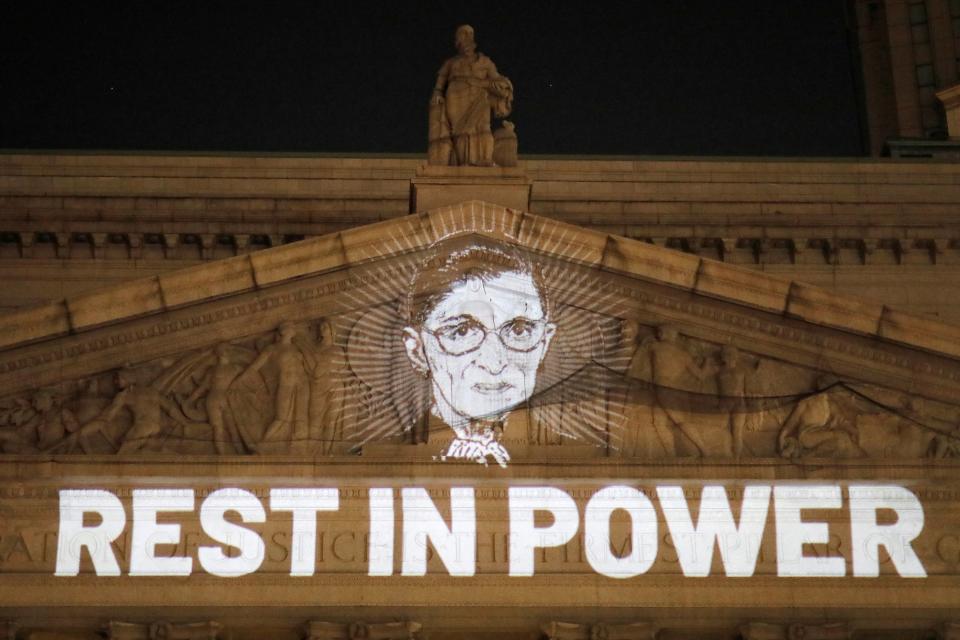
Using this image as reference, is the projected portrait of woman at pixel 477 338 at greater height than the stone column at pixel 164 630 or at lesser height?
greater

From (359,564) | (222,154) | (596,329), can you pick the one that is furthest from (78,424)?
(222,154)

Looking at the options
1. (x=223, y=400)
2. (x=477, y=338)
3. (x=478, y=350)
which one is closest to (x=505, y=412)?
(x=478, y=350)

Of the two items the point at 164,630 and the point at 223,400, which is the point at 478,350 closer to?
the point at 223,400

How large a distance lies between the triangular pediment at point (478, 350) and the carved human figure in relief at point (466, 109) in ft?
5.14

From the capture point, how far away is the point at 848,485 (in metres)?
37.1

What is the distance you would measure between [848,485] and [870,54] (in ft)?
145

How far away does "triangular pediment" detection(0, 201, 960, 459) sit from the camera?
37.2 meters

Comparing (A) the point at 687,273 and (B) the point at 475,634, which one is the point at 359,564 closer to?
(B) the point at 475,634

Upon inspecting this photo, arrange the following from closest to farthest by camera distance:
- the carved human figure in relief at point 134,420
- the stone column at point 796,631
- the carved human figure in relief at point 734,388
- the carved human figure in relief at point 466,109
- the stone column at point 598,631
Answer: the stone column at point 598,631 < the stone column at point 796,631 < the carved human figure in relief at point 134,420 < the carved human figure in relief at point 734,388 < the carved human figure in relief at point 466,109

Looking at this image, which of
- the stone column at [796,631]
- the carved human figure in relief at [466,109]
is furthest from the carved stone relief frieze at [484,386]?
the stone column at [796,631]

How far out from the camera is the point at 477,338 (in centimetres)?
3734

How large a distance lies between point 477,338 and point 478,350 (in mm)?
179

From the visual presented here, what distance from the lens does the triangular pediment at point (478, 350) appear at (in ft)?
122

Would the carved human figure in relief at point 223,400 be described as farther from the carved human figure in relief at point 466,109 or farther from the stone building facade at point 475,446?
the carved human figure in relief at point 466,109
